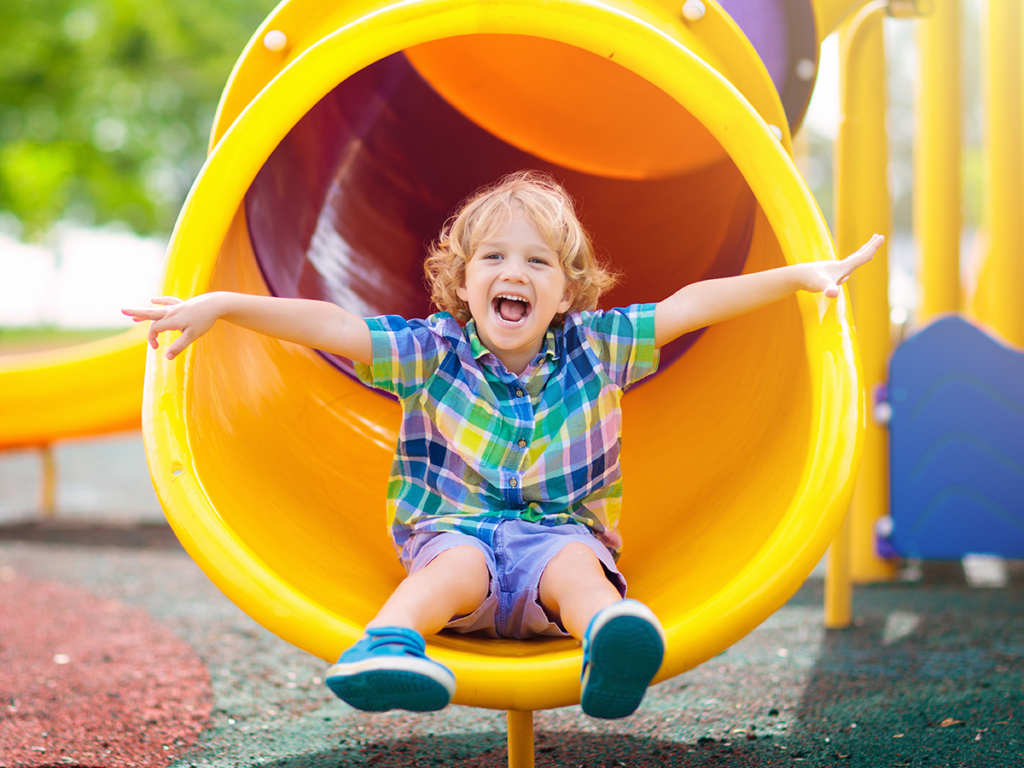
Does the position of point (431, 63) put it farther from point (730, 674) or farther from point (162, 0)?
point (162, 0)

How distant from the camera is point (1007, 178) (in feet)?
10.8

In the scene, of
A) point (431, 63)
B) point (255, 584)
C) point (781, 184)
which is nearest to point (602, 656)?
point (255, 584)

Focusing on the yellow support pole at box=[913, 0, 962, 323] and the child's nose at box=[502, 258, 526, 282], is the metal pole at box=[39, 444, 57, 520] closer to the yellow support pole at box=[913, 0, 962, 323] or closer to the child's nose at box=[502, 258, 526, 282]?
the child's nose at box=[502, 258, 526, 282]

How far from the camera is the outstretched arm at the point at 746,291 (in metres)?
1.46

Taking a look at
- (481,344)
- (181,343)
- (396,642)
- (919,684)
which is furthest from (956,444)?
(181,343)

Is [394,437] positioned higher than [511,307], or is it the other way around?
[511,307]

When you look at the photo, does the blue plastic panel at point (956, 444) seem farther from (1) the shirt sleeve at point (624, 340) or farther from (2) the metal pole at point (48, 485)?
(2) the metal pole at point (48, 485)

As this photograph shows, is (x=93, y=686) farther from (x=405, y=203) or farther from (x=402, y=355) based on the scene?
(x=405, y=203)

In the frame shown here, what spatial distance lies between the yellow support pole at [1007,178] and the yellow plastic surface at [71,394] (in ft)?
10.6

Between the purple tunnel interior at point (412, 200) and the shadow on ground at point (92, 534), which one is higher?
the purple tunnel interior at point (412, 200)

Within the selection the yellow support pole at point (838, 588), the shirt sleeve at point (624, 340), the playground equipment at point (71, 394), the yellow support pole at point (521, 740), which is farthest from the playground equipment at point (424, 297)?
the playground equipment at point (71, 394)

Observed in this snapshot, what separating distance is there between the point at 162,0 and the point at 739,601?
15.3m

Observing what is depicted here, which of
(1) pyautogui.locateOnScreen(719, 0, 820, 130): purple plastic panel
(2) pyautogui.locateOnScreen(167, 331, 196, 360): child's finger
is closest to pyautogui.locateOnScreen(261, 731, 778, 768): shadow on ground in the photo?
(2) pyautogui.locateOnScreen(167, 331, 196, 360): child's finger

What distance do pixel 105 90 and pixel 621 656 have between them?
49.7 ft
